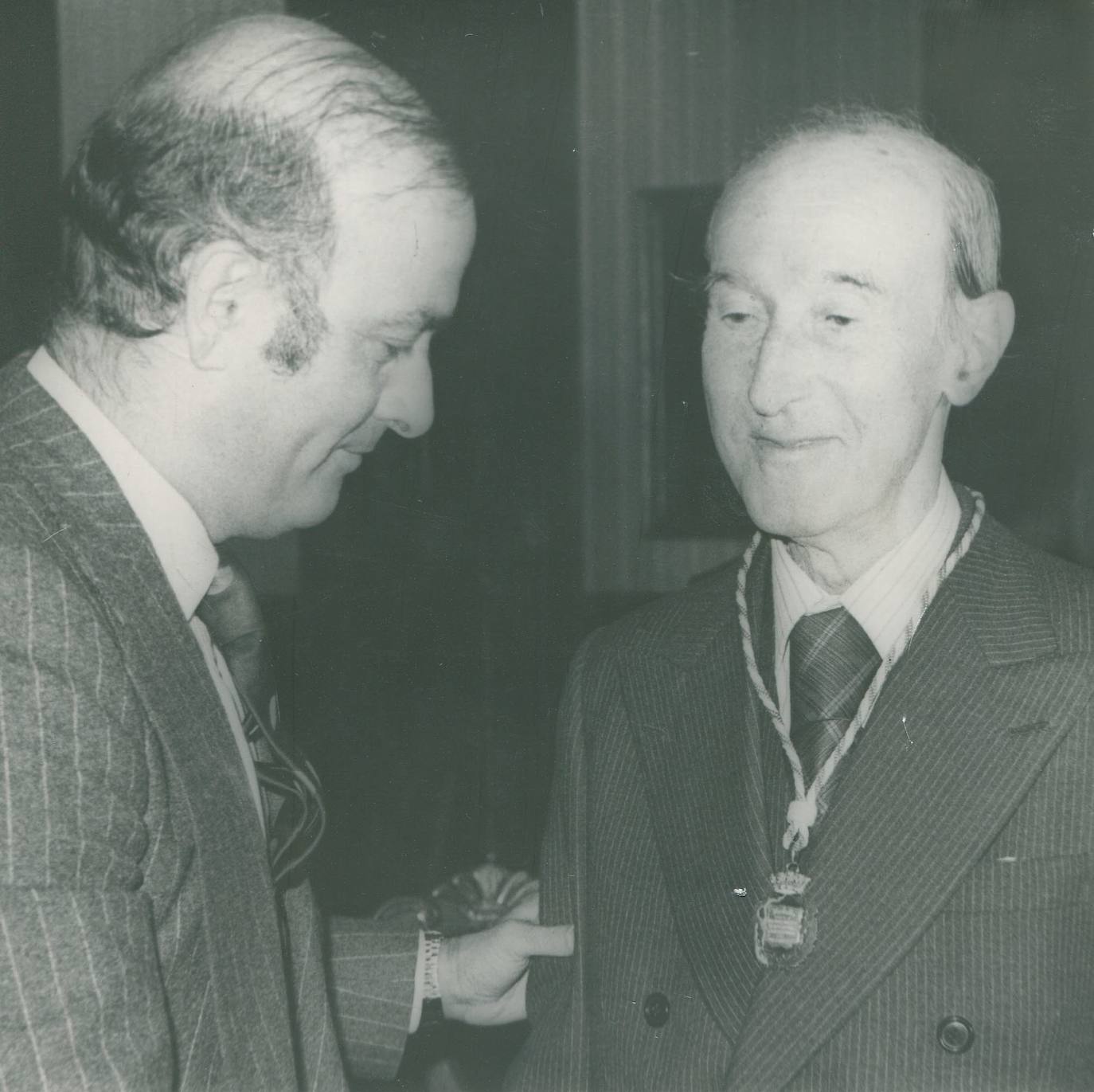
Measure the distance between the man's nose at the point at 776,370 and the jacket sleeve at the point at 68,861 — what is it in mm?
772

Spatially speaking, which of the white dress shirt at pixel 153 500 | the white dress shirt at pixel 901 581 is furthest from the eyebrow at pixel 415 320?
the white dress shirt at pixel 901 581

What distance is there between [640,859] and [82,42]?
4.13 feet

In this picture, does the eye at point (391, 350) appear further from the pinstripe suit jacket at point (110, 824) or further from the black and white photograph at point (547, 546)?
the pinstripe suit jacket at point (110, 824)

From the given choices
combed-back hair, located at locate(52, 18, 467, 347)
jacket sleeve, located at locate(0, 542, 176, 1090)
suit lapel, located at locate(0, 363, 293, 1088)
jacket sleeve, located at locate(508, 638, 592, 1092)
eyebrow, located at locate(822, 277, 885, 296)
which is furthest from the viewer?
jacket sleeve, located at locate(508, 638, 592, 1092)

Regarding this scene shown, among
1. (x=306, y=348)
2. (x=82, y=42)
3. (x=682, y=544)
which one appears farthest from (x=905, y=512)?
(x=82, y=42)

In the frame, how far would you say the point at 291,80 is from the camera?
1.18 metres

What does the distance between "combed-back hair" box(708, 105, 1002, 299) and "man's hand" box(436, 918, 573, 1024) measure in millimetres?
974

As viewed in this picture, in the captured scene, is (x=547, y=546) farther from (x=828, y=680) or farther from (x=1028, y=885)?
(x=1028, y=885)

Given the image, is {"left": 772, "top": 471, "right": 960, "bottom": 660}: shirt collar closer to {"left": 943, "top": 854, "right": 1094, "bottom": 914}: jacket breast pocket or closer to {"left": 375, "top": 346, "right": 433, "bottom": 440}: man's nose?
{"left": 943, "top": 854, "right": 1094, "bottom": 914}: jacket breast pocket

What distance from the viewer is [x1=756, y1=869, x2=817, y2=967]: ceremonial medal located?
4.09 feet

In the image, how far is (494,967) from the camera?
150 cm

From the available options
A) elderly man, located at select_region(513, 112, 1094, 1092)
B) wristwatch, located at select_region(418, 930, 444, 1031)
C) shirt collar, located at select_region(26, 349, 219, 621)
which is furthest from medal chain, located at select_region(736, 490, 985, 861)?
shirt collar, located at select_region(26, 349, 219, 621)

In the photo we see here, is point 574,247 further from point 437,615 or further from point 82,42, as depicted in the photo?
point 82,42

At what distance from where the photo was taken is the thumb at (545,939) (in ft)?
4.80
